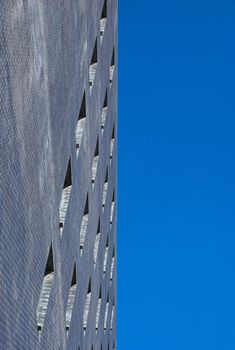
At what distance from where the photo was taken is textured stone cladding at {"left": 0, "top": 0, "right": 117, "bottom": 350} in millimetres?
10328

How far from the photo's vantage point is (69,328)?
17.8 meters

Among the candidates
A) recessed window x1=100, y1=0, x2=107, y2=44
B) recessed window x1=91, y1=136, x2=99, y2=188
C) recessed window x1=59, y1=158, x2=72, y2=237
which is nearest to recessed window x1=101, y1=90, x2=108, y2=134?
recessed window x1=91, y1=136, x2=99, y2=188

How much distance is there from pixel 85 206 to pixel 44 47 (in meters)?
8.80

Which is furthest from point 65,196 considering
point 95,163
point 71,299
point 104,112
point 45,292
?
point 104,112

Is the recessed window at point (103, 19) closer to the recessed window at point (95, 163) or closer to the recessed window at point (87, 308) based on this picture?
the recessed window at point (95, 163)

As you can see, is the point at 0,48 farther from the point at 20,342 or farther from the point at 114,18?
the point at 114,18

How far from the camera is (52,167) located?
14.2 metres

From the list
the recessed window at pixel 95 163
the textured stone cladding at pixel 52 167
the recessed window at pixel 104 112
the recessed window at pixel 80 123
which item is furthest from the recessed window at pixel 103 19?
the recessed window at pixel 80 123

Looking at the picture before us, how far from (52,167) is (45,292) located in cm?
264

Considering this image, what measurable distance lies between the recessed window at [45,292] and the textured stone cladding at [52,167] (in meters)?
0.02

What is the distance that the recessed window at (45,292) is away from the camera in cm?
1335

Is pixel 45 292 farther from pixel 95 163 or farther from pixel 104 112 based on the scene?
pixel 104 112

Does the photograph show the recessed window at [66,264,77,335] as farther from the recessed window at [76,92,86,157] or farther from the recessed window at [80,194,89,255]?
the recessed window at [76,92,86,157]

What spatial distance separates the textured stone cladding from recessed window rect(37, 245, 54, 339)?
0.07 ft
